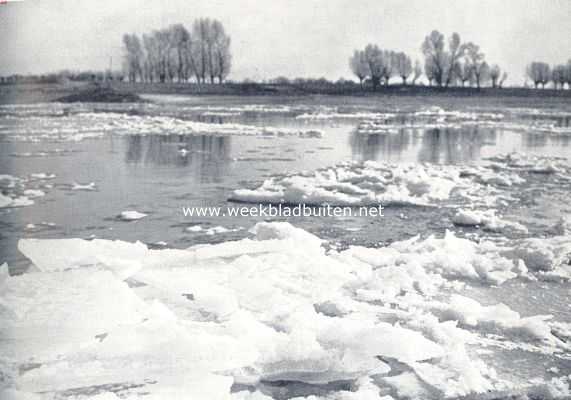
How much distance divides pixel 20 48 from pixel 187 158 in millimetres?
2853

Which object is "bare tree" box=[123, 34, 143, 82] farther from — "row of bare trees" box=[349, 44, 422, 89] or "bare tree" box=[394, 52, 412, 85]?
"bare tree" box=[394, 52, 412, 85]

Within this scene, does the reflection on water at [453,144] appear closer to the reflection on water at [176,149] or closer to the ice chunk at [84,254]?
the reflection on water at [176,149]

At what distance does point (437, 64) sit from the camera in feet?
15.6

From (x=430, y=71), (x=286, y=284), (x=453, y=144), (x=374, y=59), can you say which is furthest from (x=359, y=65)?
(x=453, y=144)

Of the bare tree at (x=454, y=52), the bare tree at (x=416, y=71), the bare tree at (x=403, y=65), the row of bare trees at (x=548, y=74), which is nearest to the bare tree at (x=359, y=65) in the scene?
the bare tree at (x=403, y=65)

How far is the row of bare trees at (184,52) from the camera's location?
4207 millimetres

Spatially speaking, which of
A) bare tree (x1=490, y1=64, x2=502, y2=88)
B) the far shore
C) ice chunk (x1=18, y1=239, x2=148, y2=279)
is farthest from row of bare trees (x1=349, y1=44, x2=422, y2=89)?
ice chunk (x1=18, y1=239, x2=148, y2=279)

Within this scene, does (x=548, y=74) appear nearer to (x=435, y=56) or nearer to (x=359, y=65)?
(x=435, y=56)

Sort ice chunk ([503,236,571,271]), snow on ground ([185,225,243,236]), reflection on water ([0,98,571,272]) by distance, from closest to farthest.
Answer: ice chunk ([503,236,571,271]) < snow on ground ([185,225,243,236]) < reflection on water ([0,98,571,272])

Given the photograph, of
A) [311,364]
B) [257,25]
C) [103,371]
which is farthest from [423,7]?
[103,371]

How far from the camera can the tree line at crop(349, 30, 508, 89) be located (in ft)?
13.9

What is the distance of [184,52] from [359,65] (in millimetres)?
1611

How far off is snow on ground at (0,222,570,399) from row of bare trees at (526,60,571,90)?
1.83 meters

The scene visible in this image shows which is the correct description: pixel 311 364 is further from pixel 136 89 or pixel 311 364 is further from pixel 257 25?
pixel 136 89
